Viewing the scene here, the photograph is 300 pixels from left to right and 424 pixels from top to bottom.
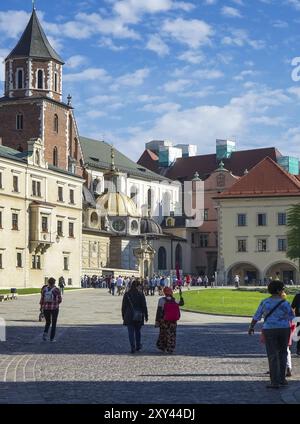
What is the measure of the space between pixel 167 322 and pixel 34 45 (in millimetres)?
67200

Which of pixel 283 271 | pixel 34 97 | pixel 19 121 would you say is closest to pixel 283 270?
pixel 283 271

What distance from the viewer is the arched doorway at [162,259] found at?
10563 centimetres

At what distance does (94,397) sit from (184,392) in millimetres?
1550

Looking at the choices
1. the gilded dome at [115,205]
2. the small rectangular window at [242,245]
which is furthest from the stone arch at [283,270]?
the gilded dome at [115,205]

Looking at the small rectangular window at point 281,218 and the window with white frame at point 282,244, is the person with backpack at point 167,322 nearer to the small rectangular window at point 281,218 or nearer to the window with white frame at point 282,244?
the window with white frame at point 282,244

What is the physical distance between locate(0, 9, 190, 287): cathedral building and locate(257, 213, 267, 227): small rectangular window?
1226 cm

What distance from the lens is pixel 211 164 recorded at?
134125mm

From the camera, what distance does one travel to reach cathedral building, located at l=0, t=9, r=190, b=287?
71.4 metres

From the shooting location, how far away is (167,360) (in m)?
19.4

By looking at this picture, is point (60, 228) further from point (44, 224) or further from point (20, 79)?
point (20, 79)

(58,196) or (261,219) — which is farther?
(261,219)

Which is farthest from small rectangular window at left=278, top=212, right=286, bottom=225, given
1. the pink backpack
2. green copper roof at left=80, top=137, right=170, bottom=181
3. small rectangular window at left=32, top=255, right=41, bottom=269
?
the pink backpack

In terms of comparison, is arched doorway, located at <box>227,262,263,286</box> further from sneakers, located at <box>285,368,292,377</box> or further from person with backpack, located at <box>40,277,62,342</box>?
sneakers, located at <box>285,368,292,377</box>
